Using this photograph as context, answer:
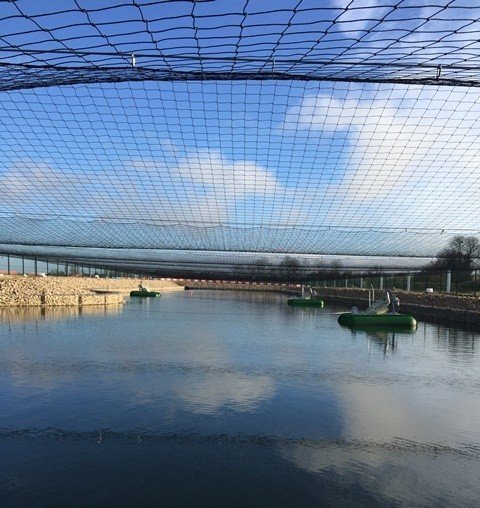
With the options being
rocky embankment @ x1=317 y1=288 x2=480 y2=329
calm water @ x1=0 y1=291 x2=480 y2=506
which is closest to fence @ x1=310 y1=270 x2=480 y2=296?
rocky embankment @ x1=317 y1=288 x2=480 y2=329

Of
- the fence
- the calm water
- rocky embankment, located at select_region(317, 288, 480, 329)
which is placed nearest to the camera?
the calm water

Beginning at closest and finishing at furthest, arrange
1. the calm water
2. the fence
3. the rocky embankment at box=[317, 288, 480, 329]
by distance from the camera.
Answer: the calm water < the rocky embankment at box=[317, 288, 480, 329] < the fence

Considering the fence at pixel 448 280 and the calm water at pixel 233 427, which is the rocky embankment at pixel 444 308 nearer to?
the fence at pixel 448 280

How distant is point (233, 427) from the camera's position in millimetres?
8789

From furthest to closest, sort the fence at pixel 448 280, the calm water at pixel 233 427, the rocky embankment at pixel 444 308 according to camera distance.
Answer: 1. the fence at pixel 448 280
2. the rocky embankment at pixel 444 308
3. the calm water at pixel 233 427

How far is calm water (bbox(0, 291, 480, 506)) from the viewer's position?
6.45 m

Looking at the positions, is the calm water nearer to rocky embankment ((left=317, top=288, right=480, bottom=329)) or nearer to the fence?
rocky embankment ((left=317, top=288, right=480, bottom=329))

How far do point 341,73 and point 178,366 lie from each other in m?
8.77

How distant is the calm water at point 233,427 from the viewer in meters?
6.45

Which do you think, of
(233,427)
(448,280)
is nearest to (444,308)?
(448,280)

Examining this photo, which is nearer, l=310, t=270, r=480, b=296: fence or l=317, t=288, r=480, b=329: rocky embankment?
l=317, t=288, r=480, b=329: rocky embankment

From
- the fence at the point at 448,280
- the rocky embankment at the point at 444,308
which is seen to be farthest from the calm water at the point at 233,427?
the fence at the point at 448,280

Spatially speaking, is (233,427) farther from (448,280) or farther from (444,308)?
(448,280)

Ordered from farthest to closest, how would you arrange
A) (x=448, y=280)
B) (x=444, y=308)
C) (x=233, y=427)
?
(x=448, y=280) < (x=444, y=308) < (x=233, y=427)
